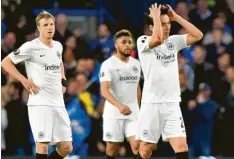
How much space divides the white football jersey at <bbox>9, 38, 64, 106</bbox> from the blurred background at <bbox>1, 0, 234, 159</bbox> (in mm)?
3807

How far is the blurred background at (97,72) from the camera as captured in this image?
1608 centimetres

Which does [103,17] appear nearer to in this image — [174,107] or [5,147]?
[5,147]

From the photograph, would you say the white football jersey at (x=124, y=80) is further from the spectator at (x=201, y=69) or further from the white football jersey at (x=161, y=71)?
the spectator at (x=201, y=69)

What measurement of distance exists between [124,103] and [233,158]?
3.12 metres

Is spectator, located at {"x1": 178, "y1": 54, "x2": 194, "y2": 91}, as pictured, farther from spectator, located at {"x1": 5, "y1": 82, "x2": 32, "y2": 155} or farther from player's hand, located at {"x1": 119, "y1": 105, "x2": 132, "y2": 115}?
player's hand, located at {"x1": 119, "y1": 105, "x2": 132, "y2": 115}

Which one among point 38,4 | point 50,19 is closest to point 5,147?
point 38,4

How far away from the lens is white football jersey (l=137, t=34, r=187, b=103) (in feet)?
38.6

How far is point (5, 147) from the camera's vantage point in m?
16.1

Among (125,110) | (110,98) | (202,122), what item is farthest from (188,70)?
(125,110)

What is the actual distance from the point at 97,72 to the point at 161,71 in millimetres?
4906

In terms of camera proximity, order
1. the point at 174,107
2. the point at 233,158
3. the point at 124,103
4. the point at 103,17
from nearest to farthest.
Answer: the point at 174,107 → the point at 124,103 → the point at 233,158 → the point at 103,17

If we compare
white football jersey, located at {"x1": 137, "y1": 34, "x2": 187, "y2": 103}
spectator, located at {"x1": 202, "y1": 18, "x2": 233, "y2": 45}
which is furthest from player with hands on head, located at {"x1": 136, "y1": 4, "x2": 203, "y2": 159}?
spectator, located at {"x1": 202, "y1": 18, "x2": 233, "y2": 45}

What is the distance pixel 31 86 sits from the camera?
11953 millimetres

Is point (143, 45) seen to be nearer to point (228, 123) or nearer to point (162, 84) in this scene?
point (162, 84)
